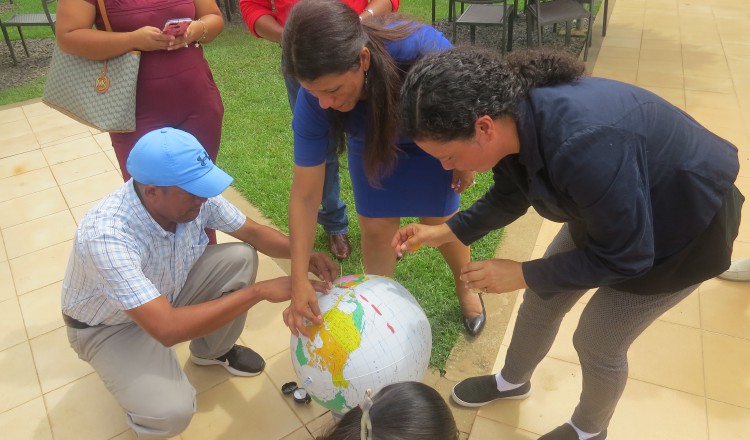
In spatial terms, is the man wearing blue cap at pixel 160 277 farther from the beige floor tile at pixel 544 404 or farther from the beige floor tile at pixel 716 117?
the beige floor tile at pixel 716 117

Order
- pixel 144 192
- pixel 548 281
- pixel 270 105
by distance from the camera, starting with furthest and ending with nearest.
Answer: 1. pixel 270 105
2. pixel 144 192
3. pixel 548 281

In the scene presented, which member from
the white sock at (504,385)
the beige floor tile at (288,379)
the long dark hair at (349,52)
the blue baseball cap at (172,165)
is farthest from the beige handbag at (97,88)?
the white sock at (504,385)

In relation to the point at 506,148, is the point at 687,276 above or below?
below

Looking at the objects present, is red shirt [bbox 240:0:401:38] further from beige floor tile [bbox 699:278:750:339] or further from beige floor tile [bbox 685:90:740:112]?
beige floor tile [bbox 685:90:740:112]

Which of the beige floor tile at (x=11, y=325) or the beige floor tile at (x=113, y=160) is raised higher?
the beige floor tile at (x=113, y=160)

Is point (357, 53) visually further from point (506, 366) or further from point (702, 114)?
point (702, 114)

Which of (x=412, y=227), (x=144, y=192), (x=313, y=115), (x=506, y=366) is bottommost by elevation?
(x=506, y=366)

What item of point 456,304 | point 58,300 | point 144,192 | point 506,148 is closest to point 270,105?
point 58,300

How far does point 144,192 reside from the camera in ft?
6.20

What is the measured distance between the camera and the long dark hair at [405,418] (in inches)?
46.4

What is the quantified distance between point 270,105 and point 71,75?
10.6ft

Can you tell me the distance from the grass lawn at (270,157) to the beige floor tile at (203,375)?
920mm

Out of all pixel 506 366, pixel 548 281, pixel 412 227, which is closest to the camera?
pixel 548 281

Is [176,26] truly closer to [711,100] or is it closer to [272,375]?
[272,375]
